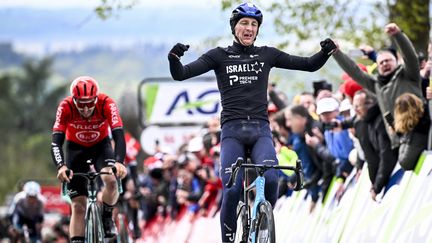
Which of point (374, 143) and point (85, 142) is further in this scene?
point (85, 142)

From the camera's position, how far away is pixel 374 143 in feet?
46.4

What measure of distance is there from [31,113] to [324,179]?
14827 cm

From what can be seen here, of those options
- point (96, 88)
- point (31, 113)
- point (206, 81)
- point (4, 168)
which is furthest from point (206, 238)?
point (31, 113)

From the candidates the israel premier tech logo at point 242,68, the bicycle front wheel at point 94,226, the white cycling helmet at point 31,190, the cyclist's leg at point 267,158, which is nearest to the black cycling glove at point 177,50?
the israel premier tech logo at point 242,68

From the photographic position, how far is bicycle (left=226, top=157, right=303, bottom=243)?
38.2 ft

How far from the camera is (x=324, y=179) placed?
16.1 meters

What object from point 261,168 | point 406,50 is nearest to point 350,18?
point 406,50

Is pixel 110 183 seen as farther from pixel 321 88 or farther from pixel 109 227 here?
pixel 321 88

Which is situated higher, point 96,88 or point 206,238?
point 96,88

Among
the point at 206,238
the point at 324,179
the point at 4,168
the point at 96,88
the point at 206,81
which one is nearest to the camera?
the point at 96,88

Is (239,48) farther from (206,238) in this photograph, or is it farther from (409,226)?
(206,238)

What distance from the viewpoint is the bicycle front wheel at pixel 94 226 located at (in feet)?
48.0

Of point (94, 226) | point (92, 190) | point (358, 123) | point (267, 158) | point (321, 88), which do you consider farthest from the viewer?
point (321, 88)

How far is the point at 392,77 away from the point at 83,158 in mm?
3985
